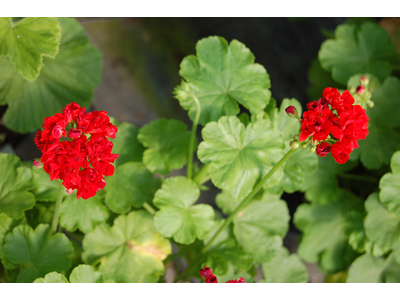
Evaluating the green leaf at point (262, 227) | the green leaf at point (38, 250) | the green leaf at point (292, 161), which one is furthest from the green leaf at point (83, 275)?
the green leaf at point (292, 161)

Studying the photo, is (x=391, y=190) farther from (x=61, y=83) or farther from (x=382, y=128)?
(x=61, y=83)

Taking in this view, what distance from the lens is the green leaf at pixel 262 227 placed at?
1.57 metres

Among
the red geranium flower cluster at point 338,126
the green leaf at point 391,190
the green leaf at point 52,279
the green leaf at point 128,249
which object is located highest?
the red geranium flower cluster at point 338,126

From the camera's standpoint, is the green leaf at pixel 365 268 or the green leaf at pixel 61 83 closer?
the green leaf at pixel 61 83

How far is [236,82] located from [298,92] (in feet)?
4.24

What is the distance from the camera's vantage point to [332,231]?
1.89 m

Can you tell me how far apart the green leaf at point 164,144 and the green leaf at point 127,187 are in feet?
0.19

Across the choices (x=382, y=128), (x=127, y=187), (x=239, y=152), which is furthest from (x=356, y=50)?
(x=127, y=187)

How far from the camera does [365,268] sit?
5.66 feet

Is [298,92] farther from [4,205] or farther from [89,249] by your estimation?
[4,205]

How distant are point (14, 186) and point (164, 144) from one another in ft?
2.12

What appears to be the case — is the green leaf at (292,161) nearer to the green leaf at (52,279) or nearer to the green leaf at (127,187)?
the green leaf at (127,187)
